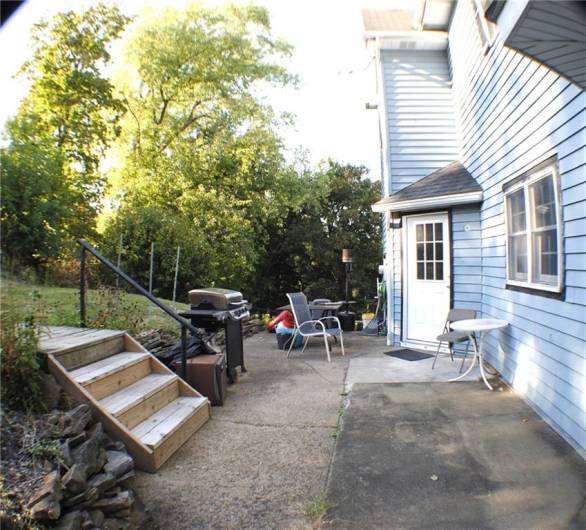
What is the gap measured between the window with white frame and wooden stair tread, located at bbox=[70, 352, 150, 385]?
3581 mm

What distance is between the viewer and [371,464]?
9.90 feet

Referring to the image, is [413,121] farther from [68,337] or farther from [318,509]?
[318,509]

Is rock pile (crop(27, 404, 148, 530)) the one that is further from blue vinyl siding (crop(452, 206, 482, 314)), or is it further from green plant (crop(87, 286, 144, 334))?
blue vinyl siding (crop(452, 206, 482, 314))

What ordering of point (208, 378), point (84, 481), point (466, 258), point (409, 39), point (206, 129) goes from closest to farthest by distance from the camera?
point (84, 481)
point (208, 378)
point (466, 258)
point (409, 39)
point (206, 129)

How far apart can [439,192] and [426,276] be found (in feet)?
4.29

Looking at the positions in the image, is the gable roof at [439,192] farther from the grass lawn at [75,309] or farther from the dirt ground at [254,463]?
the grass lawn at [75,309]

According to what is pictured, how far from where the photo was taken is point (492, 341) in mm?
5395

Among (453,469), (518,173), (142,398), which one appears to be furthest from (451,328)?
(142,398)

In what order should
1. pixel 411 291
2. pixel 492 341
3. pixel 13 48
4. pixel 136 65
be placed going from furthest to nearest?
pixel 136 65 → pixel 13 48 → pixel 411 291 → pixel 492 341

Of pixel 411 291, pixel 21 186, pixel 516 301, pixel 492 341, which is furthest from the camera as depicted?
pixel 411 291

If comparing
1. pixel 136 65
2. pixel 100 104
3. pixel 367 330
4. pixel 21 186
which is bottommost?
pixel 367 330

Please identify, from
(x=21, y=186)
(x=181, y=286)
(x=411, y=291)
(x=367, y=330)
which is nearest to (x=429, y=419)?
(x=411, y=291)

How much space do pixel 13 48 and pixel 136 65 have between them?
20.7 feet

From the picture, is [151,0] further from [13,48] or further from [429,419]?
[429,419]
